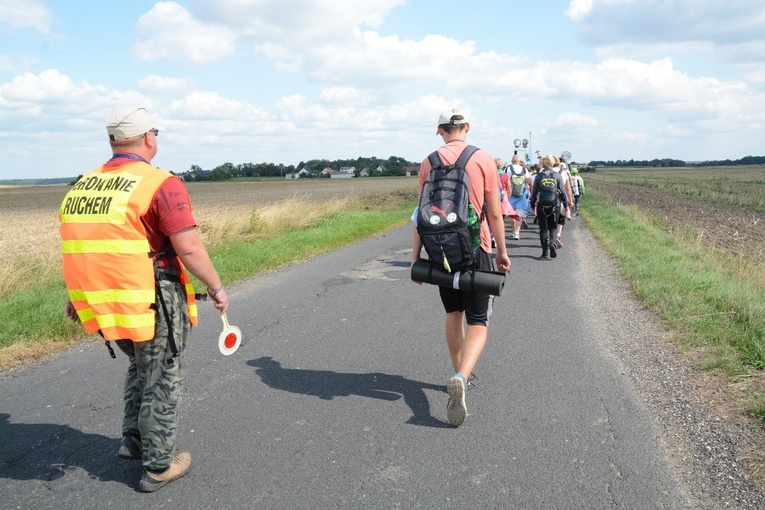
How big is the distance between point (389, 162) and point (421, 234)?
141855 mm

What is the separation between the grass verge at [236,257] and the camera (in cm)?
612

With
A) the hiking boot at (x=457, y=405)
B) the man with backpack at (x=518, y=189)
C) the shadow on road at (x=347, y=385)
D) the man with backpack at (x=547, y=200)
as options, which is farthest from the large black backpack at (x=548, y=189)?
the hiking boot at (x=457, y=405)

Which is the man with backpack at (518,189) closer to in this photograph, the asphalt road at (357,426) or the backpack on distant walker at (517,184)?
the backpack on distant walker at (517,184)

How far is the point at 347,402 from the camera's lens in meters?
4.49

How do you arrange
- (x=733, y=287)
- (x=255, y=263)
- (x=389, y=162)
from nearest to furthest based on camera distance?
1. (x=733, y=287)
2. (x=255, y=263)
3. (x=389, y=162)

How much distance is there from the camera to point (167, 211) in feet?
10.1

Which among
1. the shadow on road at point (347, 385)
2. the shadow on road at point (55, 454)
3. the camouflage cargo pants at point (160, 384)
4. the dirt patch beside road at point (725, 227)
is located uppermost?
the camouflage cargo pants at point (160, 384)

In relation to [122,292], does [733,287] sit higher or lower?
lower

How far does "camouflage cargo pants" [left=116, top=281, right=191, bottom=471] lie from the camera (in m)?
3.26

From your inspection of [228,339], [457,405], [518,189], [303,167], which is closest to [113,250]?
[228,339]

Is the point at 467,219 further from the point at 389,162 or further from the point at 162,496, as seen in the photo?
the point at 389,162

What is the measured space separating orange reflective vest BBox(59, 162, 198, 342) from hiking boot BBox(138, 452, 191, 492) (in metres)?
0.77

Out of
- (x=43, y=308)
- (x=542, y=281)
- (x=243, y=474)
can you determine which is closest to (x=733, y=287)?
(x=542, y=281)

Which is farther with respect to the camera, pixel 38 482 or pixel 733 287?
pixel 733 287
